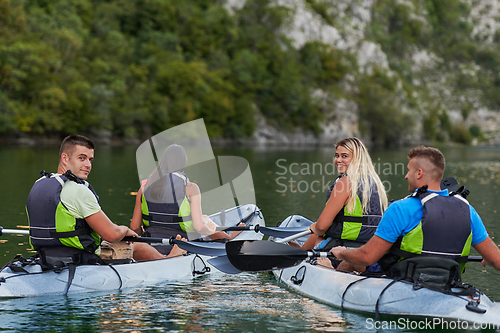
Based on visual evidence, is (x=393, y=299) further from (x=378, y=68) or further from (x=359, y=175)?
(x=378, y=68)

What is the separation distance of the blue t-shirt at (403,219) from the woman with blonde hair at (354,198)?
1169 mm

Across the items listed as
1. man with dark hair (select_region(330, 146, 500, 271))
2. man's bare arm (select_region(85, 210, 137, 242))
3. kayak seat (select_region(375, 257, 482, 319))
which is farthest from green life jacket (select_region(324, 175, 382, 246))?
man's bare arm (select_region(85, 210, 137, 242))

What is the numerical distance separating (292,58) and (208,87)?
27.7 metres

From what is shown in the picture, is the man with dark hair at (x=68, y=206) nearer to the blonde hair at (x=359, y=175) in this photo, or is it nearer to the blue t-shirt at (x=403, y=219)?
the blonde hair at (x=359, y=175)

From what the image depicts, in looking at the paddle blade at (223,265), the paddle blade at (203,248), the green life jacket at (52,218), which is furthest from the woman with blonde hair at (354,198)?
the green life jacket at (52,218)

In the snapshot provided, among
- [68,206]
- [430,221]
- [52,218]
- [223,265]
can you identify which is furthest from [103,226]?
[430,221]

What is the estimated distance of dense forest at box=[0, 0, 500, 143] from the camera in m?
Result: 57.9

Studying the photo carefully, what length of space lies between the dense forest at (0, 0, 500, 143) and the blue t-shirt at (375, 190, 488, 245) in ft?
175

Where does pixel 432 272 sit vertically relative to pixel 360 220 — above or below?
below

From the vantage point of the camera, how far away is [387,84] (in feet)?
382

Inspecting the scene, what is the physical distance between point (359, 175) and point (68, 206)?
3.68 meters

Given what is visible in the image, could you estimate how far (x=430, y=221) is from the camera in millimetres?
5418

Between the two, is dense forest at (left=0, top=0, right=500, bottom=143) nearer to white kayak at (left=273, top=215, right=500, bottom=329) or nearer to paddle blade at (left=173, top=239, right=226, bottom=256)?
paddle blade at (left=173, top=239, right=226, bottom=256)

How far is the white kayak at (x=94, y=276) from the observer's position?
21.7ft
